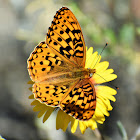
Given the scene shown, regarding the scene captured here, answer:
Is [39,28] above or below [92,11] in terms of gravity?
below

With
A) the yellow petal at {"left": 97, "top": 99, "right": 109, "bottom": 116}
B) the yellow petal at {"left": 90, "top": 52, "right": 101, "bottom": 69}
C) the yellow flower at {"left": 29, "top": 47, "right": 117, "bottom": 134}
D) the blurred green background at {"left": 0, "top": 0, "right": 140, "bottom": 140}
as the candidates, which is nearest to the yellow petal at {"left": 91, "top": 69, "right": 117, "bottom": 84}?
the yellow flower at {"left": 29, "top": 47, "right": 117, "bottom": 134}

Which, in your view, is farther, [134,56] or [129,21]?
[129,21]

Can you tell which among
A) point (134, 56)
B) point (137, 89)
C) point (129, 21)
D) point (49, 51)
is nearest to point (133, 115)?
point (137, 89)

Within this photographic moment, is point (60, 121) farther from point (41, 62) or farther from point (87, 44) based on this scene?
point (87, 44)

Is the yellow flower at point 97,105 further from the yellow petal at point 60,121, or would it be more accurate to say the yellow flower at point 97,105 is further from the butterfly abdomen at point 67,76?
the butterfly abdomen at point 67,76

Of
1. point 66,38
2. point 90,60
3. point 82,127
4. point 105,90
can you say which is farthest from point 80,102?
point 90,60

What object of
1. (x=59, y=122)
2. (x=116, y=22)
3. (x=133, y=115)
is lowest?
(x=59, y=122)

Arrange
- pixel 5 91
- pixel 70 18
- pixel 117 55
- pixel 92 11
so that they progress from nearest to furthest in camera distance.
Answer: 1. pixel 70 18
2. pixel 117 55
3. pixel 5 91
4. pixel 92 11

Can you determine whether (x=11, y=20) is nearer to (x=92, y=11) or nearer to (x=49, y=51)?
(x=92, y=11)

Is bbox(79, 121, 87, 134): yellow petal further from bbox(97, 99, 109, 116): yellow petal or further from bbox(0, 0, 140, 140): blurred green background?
bbox(0, 0, 140, 140): blurred green background
